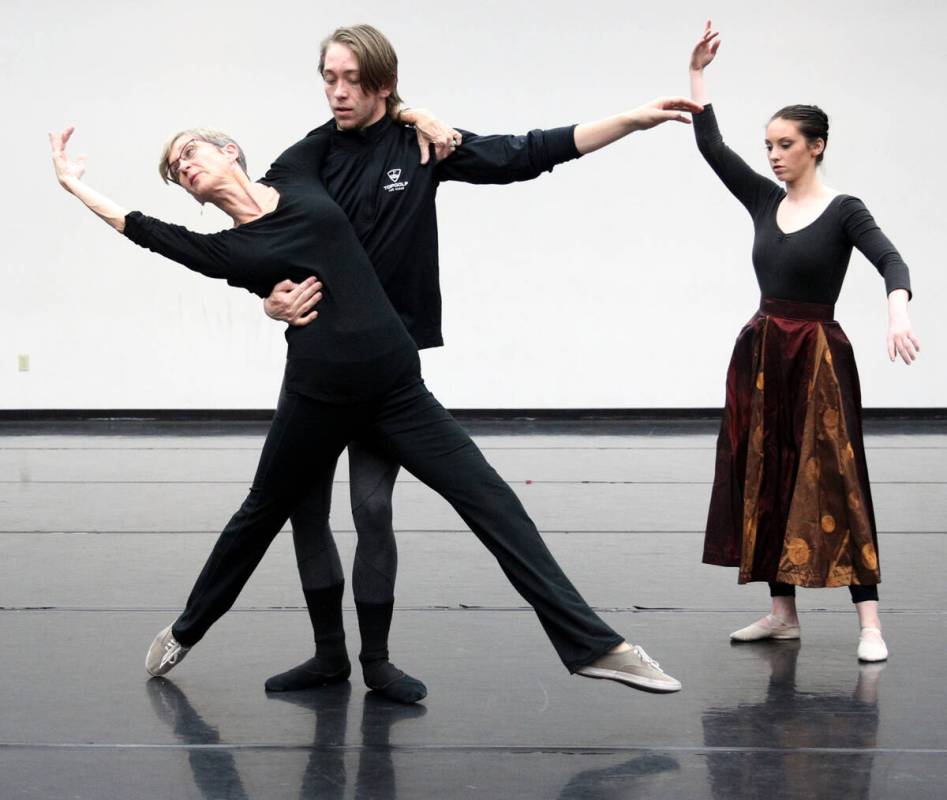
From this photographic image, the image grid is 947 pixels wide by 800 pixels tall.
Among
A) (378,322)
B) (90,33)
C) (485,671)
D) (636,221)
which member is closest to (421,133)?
(378,322)

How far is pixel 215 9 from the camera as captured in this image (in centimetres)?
730

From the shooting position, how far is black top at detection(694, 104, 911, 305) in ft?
9.17

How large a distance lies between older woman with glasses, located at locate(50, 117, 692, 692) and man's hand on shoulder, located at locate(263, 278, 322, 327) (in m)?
0.02

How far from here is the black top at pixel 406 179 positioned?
2.46 m

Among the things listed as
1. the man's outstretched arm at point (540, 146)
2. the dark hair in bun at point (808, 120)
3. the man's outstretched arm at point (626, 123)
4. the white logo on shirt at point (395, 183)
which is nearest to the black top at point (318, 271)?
the white logo on shirt at point (395, 183)

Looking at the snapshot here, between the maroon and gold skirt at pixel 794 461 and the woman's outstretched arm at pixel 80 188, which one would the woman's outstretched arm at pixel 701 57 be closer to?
the maroon and gold skirt at pixel 794 461

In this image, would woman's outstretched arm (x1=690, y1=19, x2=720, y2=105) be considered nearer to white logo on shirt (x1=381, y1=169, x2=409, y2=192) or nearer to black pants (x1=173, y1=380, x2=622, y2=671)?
white logo on shirt (x1=381, y1=169, x2=409, y2=192)

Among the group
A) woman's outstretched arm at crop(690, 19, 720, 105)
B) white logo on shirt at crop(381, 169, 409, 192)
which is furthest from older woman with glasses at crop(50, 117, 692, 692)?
woman's outstretched arm at crop(690, 19, 720, 105)

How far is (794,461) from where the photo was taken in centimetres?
288

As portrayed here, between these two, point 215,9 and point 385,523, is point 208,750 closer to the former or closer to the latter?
point 385,523

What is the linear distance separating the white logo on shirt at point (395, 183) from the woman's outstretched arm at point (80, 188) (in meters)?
0.48

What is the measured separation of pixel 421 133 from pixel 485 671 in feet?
3.56

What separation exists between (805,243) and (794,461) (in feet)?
1.55

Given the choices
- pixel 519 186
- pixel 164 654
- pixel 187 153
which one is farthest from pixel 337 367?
pixel 519 186
